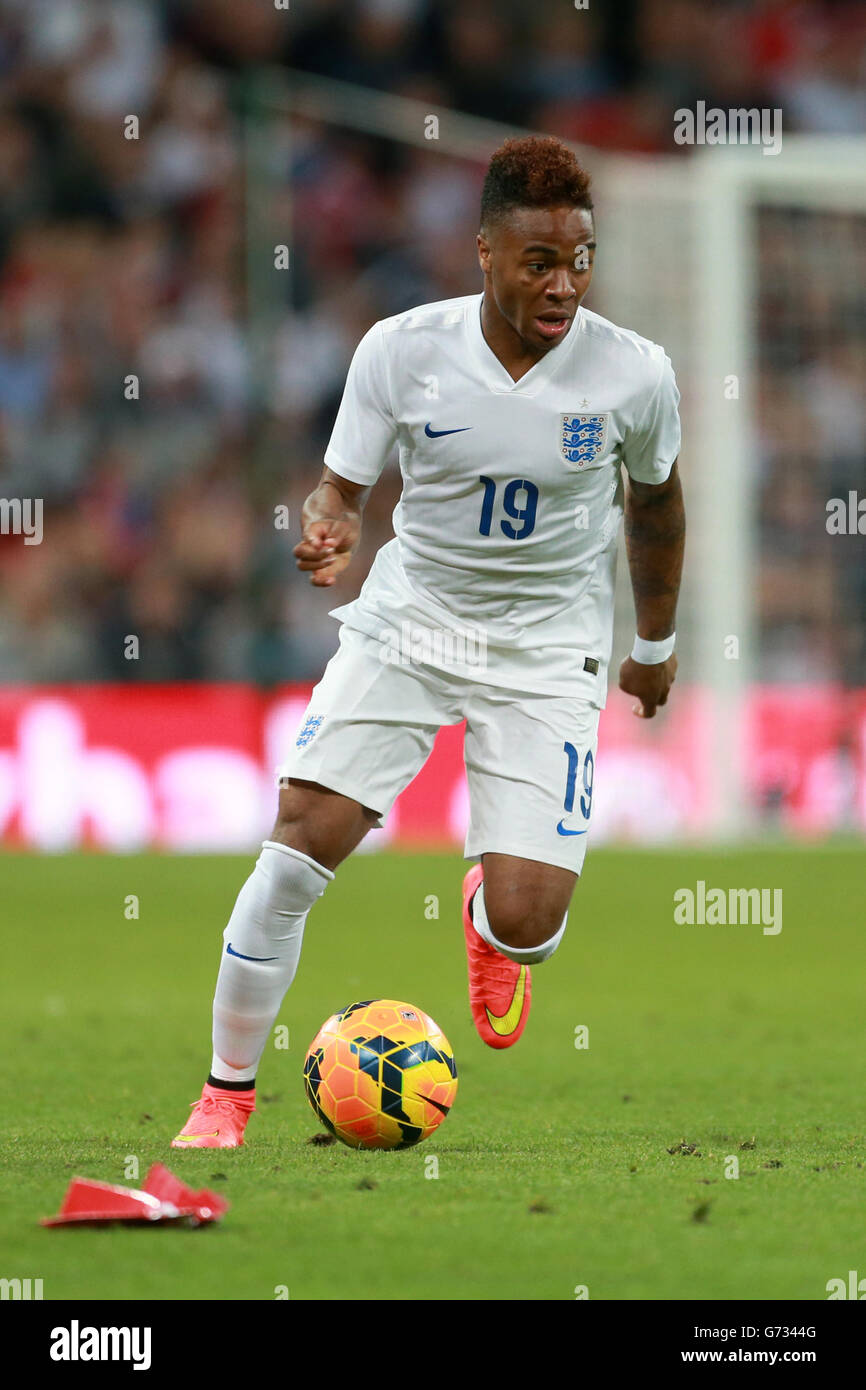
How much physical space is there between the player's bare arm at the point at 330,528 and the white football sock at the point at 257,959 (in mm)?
695

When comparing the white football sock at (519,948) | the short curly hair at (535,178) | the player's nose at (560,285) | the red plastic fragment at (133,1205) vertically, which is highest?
the short curly hair at (535,178)

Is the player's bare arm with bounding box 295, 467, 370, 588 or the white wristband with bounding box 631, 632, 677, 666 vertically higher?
the player's bare arm with bounding box 295, 467, 370, 588

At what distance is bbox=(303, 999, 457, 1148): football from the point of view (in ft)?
16.1

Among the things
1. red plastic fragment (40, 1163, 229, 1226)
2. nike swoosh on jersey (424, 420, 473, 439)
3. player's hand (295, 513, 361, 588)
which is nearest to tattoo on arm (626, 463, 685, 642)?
nike swoosh on jersey (424, 420, 473, 439)

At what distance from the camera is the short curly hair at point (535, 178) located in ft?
15.9

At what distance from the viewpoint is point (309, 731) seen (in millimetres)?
5113

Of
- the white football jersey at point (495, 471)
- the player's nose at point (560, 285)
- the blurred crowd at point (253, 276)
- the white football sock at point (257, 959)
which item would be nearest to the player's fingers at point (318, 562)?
the white football jersey at point (495, 471)

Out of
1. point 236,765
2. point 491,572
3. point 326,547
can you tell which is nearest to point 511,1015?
point 491,572

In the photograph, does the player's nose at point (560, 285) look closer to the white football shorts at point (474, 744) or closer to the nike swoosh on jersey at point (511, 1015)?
the white football shorts at point (474, 744)

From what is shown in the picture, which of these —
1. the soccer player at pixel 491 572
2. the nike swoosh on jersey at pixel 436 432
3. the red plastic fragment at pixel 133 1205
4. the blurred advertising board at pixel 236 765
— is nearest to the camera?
the red plastic fragment at pixel 133 1205

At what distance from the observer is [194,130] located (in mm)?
18844

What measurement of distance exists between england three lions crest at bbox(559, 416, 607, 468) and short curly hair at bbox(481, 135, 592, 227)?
513mm

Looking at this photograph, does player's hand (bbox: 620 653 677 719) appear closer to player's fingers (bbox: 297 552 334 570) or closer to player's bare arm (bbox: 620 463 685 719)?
player's bare arm (bbox: 620 463 685 719)
